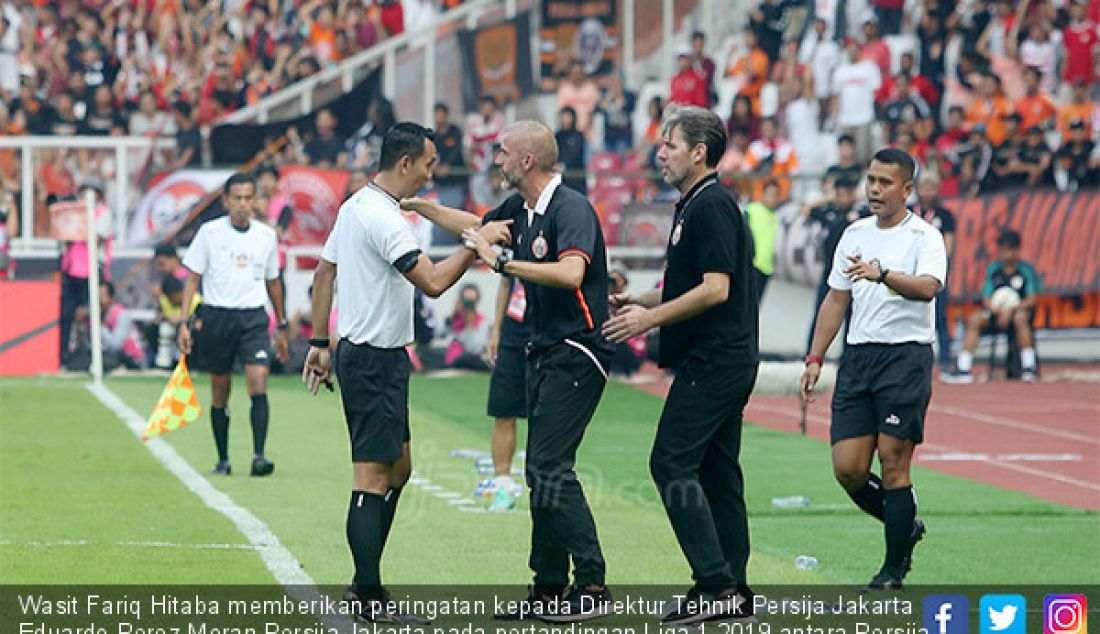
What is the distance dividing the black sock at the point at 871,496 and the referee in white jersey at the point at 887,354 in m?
0.02

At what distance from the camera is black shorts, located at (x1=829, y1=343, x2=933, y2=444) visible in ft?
35.6

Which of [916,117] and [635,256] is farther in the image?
[916,117]

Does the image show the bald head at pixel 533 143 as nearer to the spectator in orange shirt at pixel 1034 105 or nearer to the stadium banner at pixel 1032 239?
the stadium banner at pixel 1032 239

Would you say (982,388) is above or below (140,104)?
below

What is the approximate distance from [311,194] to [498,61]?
5.61 metres

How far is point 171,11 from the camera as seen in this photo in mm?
32438

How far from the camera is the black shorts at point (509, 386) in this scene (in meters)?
13.7

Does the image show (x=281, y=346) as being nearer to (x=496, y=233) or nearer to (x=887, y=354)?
Answer: (x=887, y=354)

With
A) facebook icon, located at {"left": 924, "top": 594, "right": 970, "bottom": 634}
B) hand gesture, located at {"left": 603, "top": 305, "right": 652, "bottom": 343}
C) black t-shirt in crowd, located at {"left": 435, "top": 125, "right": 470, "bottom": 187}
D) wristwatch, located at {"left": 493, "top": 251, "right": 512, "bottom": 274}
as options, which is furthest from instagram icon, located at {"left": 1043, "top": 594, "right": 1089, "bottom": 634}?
black t-shirt in crowd, located at {"left": 435, "top": 125, "right": 470, "bottom": 187}

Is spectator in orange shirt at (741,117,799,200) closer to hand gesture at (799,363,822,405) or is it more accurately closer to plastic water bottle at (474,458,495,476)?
plastic water bottle at (474,458,495,476)

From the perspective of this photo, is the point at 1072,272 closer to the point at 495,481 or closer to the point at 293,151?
the point at 293,151

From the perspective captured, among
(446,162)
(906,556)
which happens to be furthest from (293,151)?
(906,556)

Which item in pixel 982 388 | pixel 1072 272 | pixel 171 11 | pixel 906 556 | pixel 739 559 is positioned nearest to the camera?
pixel 739 559

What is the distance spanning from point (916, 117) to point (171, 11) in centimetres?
1173
